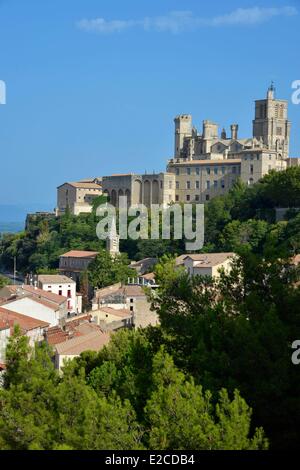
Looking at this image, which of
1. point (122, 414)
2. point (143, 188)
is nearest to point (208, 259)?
point (143, 188)

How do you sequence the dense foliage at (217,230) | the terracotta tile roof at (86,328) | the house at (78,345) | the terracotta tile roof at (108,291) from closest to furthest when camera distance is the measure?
the house at (78,345) < the terracotta tile roof at (86,328) < the terracotta tile roof at (108,291) < the dense foliage at (217,230)

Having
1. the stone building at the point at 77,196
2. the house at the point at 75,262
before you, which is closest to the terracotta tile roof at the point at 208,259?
the house at the point at 75,262

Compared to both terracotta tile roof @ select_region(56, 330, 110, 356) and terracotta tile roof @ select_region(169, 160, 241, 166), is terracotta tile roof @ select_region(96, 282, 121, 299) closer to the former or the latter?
terracotta tile roof @ select_region(56, 330, 110, 356)

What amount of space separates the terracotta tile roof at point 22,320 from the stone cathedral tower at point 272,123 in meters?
35.5

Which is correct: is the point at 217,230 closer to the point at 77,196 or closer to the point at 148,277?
the point at 148,277

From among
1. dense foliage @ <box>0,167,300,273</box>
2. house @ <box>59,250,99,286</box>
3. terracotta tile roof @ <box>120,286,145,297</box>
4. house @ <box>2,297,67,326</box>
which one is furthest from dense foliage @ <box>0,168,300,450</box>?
house @ <box>59,250,99,286</box>

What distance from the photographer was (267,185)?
5378 centimetres

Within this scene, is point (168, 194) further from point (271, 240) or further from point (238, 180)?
point (271, 240)

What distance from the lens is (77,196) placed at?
68.4m

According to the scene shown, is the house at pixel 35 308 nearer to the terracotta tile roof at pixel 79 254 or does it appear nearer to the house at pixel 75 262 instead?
the house at pixel 75 262

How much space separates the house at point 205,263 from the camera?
43.3 meters

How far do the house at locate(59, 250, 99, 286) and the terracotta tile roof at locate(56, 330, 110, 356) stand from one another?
23.1 metres

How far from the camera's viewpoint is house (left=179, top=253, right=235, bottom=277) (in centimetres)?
4334

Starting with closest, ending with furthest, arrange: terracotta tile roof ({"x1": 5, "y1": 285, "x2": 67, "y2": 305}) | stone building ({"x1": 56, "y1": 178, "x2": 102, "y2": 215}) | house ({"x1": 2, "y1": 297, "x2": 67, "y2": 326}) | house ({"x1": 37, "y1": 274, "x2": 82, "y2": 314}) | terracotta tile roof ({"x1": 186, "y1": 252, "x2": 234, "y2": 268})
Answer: house ({"x1": 2, "y1": 297, "x2": 67, "y2": 326}), terracotta tile roof ({"x1": 5, "y1": 285, "x2": 67, "y2": 305}), terracotta tile roof ({"x1": 186, "y1": 252, "x2": 234, "y2": 268}), house ({"x1": 37, "y1": 274, "x2": 82, "y2": 314}), stone building ({"x1": 56, "y1": 178, "x2": 102, "y2": 215})
